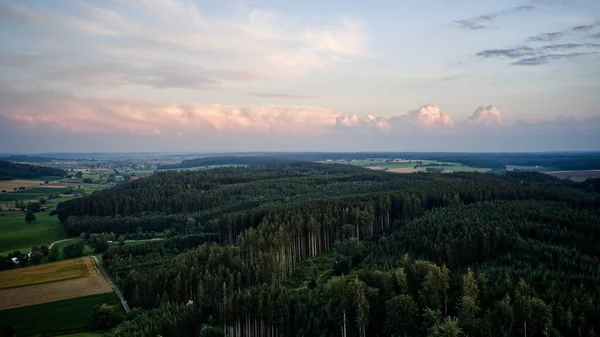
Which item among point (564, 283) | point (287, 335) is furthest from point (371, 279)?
point (564, 283)

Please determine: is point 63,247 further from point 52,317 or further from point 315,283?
point 315,283

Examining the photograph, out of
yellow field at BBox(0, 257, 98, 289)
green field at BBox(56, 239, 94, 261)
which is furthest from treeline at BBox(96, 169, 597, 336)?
green field at BBox(56, 239, 94, 261)

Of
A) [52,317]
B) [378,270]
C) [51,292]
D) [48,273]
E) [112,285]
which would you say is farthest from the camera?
[48,273]

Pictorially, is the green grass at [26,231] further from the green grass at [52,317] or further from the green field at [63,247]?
the green grass at [52,317]

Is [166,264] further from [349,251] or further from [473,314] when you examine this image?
[473,314]

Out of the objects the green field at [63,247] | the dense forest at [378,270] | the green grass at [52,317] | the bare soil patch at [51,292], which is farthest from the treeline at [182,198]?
the green grass at [52,317]

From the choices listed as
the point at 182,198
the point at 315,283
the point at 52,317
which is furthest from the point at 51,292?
the point at 182,198
